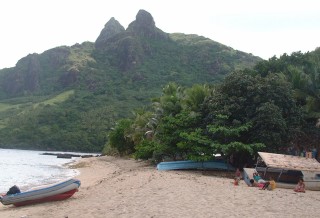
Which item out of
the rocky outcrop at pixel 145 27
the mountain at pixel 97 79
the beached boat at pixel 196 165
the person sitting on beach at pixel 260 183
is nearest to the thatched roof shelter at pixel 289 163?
the person sitting on beach at pixel 260 183

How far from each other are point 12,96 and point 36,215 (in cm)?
16827

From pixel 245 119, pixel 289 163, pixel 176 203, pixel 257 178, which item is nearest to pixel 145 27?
pixel 245 119

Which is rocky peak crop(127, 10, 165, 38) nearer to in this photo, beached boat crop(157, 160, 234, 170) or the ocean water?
the ocean water

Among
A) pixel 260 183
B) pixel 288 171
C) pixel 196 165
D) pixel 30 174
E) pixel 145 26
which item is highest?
pixel 145 26

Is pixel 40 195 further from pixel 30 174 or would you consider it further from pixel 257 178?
pixel 30 174

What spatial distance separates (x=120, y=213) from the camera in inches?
522

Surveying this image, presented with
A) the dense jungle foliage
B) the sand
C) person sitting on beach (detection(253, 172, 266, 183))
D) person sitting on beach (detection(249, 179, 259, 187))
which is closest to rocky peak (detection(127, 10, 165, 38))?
the dense jungle foliage

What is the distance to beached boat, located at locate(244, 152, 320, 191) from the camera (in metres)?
21.0

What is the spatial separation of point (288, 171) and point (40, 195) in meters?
12.8

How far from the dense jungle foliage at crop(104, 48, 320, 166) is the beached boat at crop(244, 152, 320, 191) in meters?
2.77

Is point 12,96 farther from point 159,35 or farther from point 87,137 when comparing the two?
point 87,137

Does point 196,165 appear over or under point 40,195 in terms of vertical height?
over

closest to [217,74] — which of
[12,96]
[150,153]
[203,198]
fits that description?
[12,96]

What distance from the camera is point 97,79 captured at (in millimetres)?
148375
